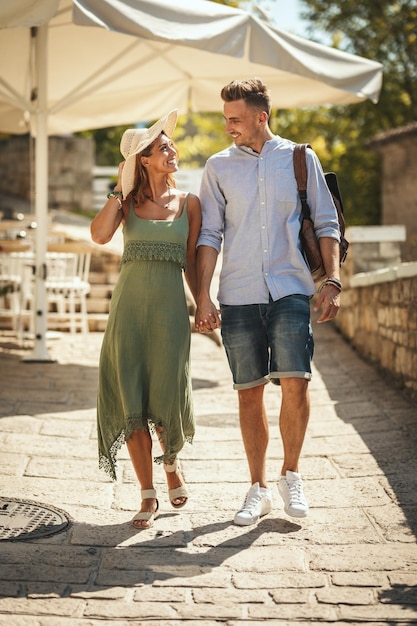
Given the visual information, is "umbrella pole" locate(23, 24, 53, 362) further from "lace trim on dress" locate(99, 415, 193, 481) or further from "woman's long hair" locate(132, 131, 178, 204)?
"lace trim on dress" locate(99, 415, 193, 481)

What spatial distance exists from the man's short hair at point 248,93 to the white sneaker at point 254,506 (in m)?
1.63

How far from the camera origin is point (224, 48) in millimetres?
6414

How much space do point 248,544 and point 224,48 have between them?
362cm

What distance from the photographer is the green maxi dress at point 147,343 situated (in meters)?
A: 4.12

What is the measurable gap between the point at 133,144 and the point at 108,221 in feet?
1.23

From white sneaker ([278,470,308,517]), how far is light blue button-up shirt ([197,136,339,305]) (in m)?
0.76

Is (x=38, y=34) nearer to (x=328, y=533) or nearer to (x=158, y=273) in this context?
(x=158, y=273)

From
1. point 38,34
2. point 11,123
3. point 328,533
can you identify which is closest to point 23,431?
point 328,533

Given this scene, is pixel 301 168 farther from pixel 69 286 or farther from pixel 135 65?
pixel 69 286

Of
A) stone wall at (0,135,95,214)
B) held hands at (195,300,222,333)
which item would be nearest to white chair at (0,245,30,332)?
held hands at (195,300,222,333)

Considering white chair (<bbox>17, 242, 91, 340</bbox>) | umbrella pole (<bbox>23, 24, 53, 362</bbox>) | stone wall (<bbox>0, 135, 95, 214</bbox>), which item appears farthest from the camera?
stone wall (<bbox>0, 135, 95, 214</bbox>)

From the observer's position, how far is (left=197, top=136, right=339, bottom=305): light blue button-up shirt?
423cm

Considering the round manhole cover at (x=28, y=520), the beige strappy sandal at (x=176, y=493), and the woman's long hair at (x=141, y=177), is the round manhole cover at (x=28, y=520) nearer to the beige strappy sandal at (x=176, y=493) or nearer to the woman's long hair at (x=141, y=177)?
the beige strappy sandal at (x=176, y=493)

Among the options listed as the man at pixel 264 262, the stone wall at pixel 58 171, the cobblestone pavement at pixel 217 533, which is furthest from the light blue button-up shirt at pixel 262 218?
the stone wall at pixel 58 171
